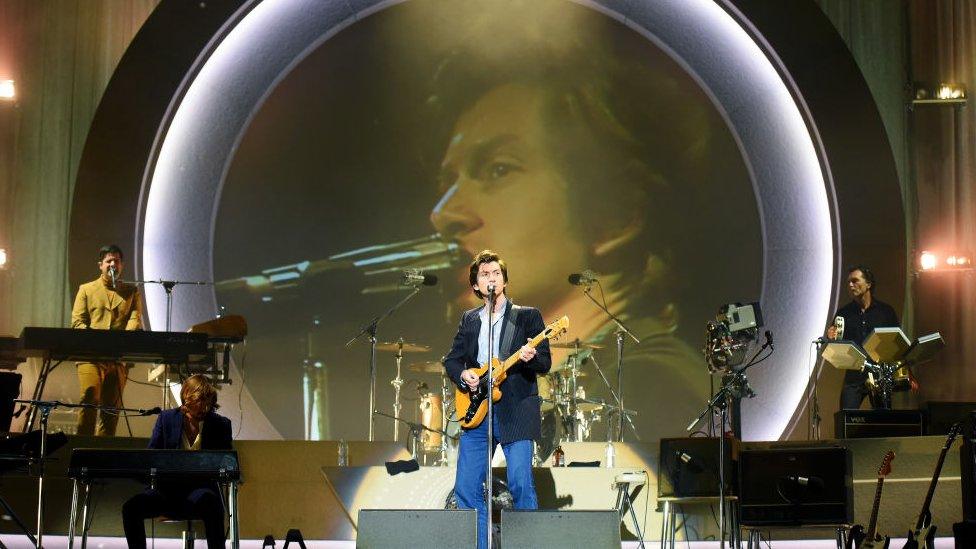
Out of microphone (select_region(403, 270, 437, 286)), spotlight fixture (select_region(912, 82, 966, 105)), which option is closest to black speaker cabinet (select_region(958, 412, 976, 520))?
microphone (select_region(403, 270, 437, 286))

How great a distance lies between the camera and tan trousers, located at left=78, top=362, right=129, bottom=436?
823cm

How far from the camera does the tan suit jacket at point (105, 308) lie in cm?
862

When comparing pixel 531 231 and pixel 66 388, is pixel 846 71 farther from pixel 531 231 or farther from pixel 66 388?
pixel 66 388

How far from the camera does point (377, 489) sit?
7.25 m

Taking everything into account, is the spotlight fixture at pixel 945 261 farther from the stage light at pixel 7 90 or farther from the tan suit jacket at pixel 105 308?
the stage light at pixel 7 90

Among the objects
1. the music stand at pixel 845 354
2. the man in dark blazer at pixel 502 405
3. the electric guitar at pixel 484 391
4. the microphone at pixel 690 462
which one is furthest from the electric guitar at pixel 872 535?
the electric guitar at pixel 484 391

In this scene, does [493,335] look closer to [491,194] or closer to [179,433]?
[179,433]

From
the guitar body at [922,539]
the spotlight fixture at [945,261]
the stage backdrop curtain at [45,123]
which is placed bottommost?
the guitar body at [922,539]

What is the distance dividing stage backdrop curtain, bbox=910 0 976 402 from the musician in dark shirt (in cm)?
96

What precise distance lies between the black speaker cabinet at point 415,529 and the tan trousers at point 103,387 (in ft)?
11.4

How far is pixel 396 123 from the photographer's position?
33.3 ft

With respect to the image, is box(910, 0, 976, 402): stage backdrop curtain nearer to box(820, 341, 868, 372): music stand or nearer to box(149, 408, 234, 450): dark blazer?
box(820, 341, 868, 372): music stand

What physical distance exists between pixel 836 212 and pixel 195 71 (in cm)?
565

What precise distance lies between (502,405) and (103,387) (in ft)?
12.3
